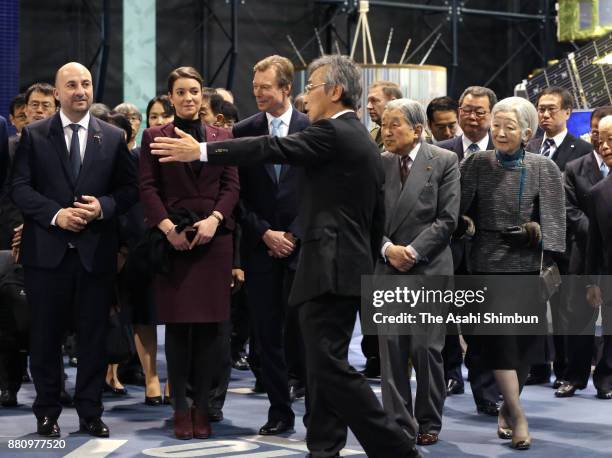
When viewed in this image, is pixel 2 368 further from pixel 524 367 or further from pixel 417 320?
pixel 524 367

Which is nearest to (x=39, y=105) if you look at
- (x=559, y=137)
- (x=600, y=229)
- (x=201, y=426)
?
(x=201, y=426)

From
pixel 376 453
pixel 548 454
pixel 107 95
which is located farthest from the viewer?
pixel 107 95

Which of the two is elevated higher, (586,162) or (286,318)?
(586,162)

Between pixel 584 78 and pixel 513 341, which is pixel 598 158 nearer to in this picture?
pixel 513 341

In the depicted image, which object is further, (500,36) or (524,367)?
(500,36)

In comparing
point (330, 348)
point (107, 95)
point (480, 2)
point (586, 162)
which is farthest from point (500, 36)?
point (330, 348)

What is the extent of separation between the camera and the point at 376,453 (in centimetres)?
391

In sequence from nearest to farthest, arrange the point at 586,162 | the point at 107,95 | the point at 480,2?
the point at 586,162 < the point at 107,95 < the point at 480,2

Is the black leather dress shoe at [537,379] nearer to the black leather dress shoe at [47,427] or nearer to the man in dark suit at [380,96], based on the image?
the man in dark suit at [380,96]

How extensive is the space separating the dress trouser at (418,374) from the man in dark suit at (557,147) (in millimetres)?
1500

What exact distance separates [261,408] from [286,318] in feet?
2.42

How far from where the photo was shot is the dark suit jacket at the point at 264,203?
4828 mm

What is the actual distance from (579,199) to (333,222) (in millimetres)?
2345

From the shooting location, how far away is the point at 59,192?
186 inches
